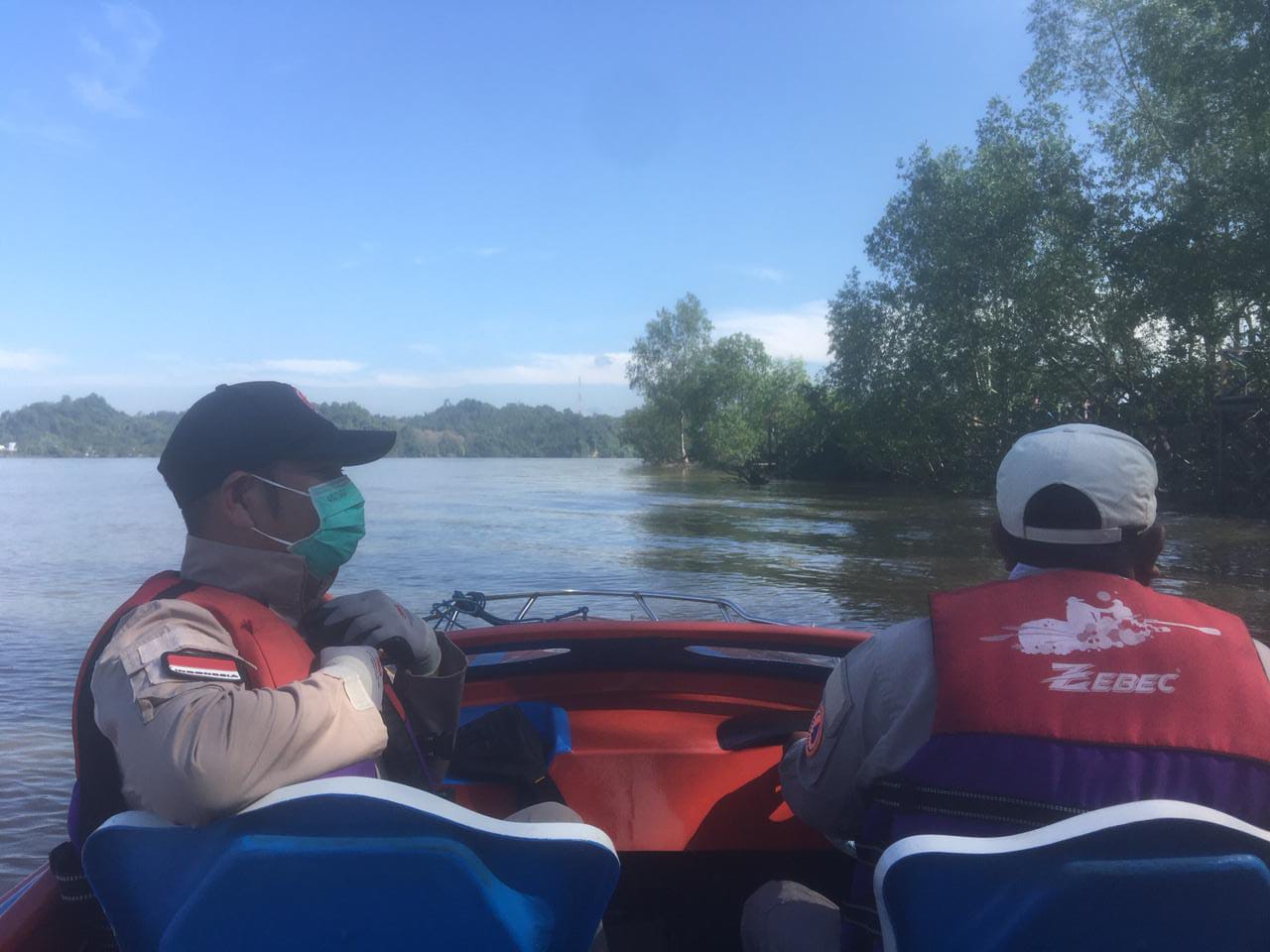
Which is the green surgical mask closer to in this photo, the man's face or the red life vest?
the man's face

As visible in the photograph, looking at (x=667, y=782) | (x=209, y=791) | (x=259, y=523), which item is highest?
(x=259, y=523)

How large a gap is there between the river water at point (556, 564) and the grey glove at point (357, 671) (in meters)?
4.05

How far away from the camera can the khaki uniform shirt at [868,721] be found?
1.53 metres

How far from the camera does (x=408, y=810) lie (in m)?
1.18

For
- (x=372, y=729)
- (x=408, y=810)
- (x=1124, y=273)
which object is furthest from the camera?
(x=1124, y=273)

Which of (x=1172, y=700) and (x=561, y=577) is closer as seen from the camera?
(x=1172, y=700)

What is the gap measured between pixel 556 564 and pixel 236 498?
15.4m

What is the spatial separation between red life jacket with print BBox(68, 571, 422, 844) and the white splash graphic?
1076 millimetres

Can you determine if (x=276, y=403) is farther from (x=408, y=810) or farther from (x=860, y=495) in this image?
(x=860, y=495)

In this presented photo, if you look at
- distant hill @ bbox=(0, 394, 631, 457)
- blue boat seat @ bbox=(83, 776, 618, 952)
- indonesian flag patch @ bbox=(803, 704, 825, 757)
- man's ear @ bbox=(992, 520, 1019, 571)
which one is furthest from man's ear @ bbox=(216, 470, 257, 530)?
distant hill @ bbox=(0, 394, 631, 457)

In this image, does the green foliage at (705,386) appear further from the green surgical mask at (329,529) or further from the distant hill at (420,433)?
the green surgical mask at (329,529)

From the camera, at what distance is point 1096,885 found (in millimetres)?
1215

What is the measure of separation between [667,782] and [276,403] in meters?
1.84

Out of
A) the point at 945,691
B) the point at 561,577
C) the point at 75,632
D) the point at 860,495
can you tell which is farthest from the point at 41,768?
the point at 860,495
